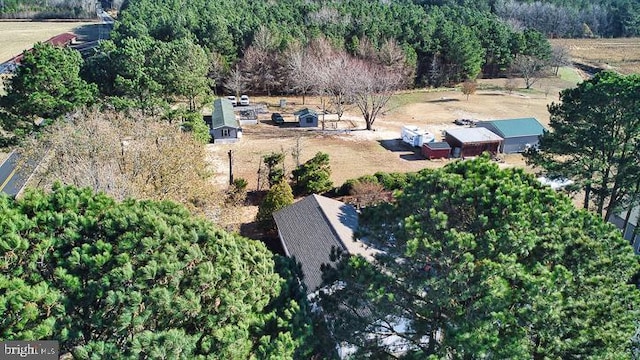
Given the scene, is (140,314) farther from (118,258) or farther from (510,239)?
(510,239)

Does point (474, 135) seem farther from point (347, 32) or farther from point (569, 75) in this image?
point (569, 75)

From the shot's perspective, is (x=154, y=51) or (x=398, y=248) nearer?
(x=398, y=248)

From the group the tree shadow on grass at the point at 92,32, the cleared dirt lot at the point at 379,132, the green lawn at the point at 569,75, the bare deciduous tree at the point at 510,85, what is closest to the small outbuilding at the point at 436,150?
the cleared dirt lot at the point at 379,132

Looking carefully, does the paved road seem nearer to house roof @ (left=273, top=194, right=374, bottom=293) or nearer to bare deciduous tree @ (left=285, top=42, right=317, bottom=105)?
house roof @ (left=273, top=194, right=374, bottom=293)

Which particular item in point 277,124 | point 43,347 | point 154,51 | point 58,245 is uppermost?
point 154,51

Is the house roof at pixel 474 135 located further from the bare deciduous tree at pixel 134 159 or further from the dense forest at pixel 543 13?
the dense forest at pixel 543 13

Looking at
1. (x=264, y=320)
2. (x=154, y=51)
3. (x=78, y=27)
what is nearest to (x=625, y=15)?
(x=154, y=51)

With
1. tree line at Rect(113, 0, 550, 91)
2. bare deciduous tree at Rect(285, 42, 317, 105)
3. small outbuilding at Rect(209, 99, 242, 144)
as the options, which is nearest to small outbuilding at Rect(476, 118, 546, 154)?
bare deciduous tree at Rect(285, 42, 317, 105)

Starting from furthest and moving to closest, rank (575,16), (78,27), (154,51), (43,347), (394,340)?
(575,16)
(78,27)
(154,51)
(394,340)
(43,347)
